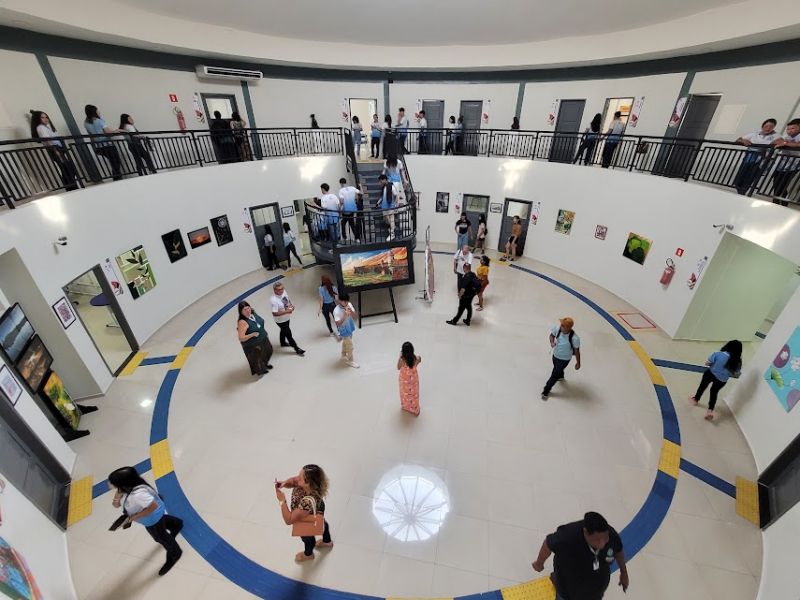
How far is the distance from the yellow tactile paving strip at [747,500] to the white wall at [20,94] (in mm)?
13698

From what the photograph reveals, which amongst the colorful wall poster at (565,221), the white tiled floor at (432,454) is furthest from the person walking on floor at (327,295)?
the colorful wall poster at (565,221)

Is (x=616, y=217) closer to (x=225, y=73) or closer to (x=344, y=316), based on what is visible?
(x=344, y=316)

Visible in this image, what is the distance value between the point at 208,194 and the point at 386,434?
26.4 feet

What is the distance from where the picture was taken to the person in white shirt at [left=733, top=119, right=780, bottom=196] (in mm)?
6160

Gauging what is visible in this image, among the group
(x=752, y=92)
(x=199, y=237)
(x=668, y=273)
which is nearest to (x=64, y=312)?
(x=199, y=237)

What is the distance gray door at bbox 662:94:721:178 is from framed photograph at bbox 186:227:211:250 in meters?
11.8

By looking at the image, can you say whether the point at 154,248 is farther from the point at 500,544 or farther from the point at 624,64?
the point at 624,64

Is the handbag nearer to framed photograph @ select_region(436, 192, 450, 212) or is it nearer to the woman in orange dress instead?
the woman in orange dress

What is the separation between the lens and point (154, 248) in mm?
7973

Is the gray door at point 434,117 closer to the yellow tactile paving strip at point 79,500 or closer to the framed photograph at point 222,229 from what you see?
the framed photograph at point 222,229

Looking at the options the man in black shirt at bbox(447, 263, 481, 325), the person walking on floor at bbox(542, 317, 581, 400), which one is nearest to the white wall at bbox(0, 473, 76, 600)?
the person walking on floor at bbox(542, 317, 581, 400)

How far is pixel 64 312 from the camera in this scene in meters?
5.66

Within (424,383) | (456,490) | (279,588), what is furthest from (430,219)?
(279,588)

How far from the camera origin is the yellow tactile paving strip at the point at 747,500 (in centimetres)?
432
